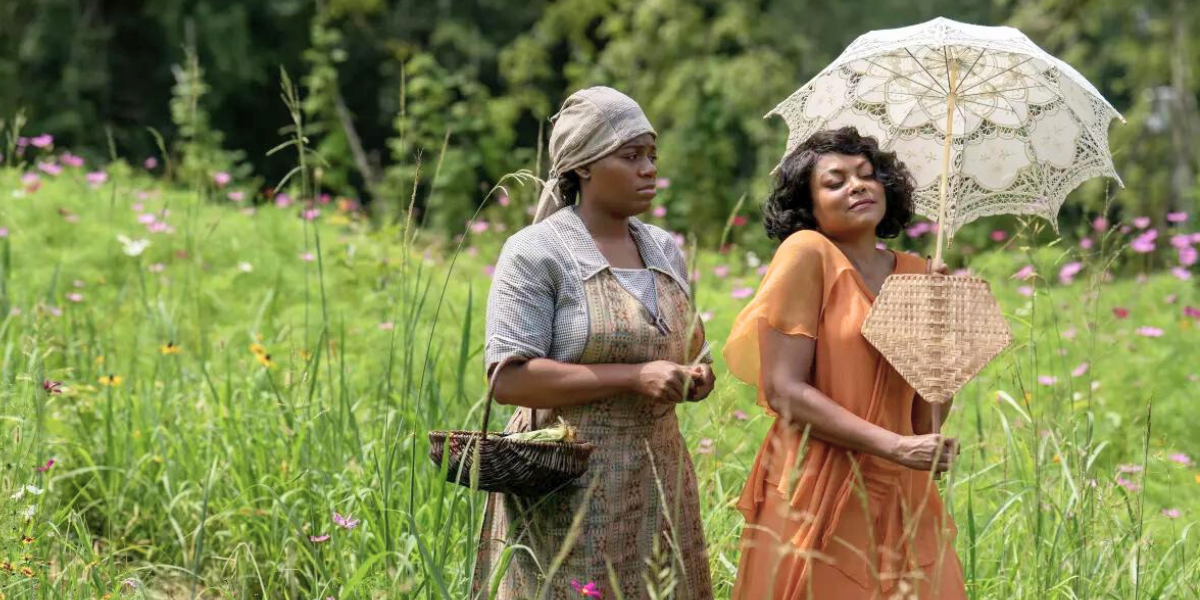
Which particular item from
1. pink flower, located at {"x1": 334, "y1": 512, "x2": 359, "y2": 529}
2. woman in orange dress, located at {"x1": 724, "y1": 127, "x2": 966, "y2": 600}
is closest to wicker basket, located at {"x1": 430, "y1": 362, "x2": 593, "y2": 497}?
woman in orange dress, located at {"x1": 724, "y1": 127, "x2": 966, "y2": 600}

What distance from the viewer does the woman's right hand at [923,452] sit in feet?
7.88

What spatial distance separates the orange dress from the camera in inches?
101

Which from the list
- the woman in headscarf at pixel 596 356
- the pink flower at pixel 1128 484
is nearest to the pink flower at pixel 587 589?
the woman in headscarf at pixel 596 356

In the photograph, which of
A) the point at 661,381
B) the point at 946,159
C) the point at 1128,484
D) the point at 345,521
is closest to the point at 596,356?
the point at 661,381

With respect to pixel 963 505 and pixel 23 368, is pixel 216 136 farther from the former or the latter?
pixel 963 505

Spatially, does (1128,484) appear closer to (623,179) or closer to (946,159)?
(946,159)

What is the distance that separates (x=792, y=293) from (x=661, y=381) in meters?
0.31

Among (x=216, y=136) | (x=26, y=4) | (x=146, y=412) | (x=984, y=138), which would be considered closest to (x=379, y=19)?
(x=26, y=4)

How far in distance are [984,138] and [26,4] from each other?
44.5ft

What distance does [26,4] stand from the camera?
14.5 metres

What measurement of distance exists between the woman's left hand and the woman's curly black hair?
39 cm

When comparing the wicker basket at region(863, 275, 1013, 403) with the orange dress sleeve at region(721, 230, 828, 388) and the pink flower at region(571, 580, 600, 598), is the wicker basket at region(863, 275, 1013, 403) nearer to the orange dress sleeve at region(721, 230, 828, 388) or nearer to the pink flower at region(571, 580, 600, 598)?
the orange dress sleeve at region(721, 230, 828, 388)

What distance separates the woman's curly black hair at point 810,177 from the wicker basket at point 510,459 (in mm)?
600

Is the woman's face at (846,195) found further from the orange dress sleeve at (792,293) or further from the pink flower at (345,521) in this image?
the pink flower at (345,521)
